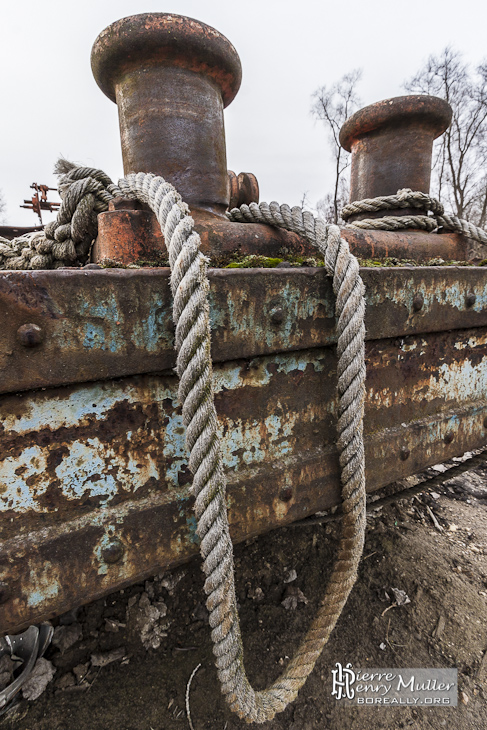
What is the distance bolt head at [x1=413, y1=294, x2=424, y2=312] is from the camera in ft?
3.60

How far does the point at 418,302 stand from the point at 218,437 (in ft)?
2.44

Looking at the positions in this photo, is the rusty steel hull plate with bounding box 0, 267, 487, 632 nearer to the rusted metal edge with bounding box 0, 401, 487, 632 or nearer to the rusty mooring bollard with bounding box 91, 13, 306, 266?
the rusted metal edge with bounding box 0, 401, 487, 632

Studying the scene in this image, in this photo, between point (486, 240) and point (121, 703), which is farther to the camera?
point (486, 240)

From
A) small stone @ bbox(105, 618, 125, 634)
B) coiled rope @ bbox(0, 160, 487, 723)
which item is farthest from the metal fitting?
small stone @ bbox(105, 618, 125, 634)

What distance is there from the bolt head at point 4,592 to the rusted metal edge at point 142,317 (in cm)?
34

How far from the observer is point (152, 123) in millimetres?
1401

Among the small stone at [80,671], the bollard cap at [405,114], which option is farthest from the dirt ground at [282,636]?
the bollard cap at [405,114]

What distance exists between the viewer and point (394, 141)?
90.4 inches

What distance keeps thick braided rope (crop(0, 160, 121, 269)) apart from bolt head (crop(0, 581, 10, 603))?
107 centimetres

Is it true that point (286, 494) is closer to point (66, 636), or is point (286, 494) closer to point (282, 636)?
point (282, 636)

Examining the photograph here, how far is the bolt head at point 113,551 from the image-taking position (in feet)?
2.38

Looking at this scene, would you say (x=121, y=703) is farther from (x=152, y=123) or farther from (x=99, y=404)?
(x=152, y=123)

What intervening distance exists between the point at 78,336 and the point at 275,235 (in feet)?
3.16

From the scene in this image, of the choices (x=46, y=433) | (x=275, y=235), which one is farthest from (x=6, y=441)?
(x=275, y=235)
